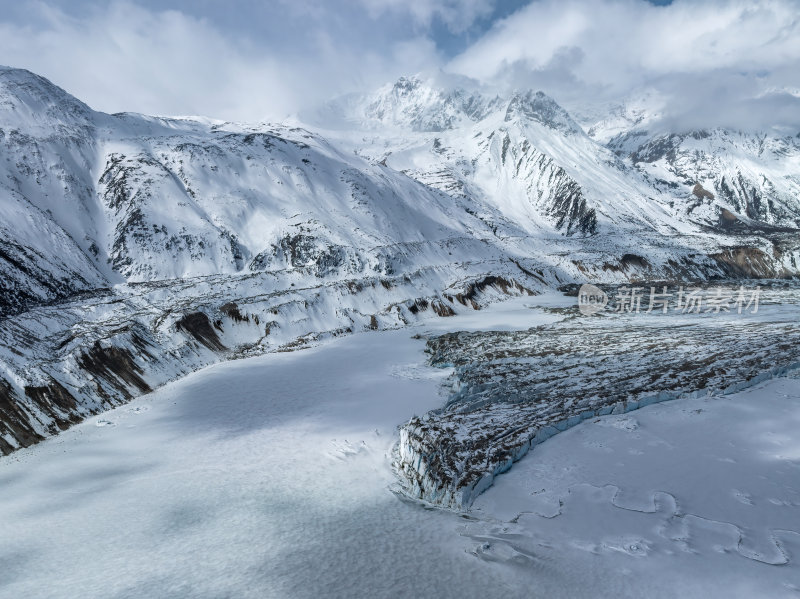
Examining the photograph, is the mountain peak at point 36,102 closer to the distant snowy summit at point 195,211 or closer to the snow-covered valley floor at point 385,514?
the distant snowy summit at point 195,211

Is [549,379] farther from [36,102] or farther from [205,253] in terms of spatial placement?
[36,102]

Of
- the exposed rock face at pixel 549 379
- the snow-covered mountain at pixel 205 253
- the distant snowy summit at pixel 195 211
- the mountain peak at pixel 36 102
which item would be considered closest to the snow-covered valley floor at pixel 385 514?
the exposed rock face at pixel 549 379

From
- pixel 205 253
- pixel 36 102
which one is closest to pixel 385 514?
pixel 205 253

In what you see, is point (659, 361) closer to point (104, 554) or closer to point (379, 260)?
point (104, 554)

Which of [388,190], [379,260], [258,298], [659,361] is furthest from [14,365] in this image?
[388,190]

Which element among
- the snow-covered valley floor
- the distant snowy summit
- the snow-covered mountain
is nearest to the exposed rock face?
the snow-covered valley floor
